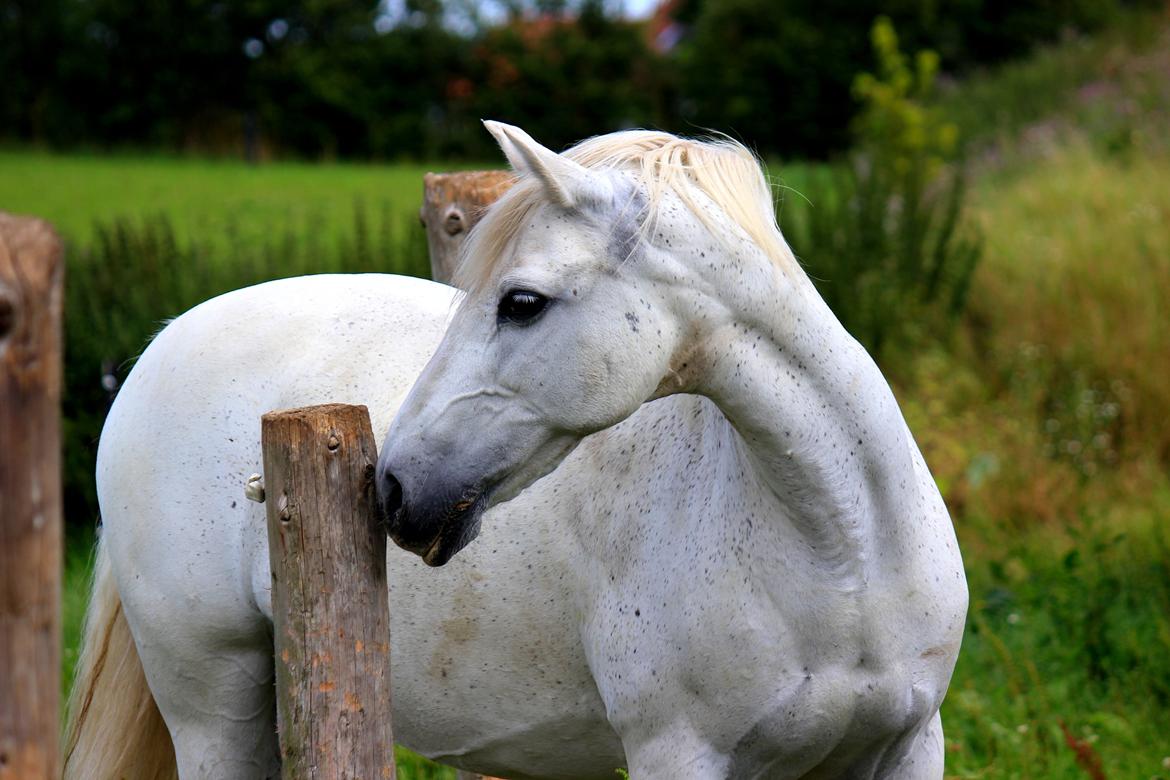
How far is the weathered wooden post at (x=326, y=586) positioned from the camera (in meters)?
1.99

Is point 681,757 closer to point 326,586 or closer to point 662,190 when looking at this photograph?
point 326,586

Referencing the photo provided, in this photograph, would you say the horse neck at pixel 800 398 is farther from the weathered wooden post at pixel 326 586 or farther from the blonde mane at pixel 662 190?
the weathered wooden post at pixel 326 586

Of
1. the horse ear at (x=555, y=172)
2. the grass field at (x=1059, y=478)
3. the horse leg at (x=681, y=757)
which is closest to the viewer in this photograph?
the horse ear at (x=555, y=172)

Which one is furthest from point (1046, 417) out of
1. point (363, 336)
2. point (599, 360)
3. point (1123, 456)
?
point (599, 360)

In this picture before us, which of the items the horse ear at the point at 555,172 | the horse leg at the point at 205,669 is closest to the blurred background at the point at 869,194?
the horse ear at the point at 555,172

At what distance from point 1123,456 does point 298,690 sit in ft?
19.1

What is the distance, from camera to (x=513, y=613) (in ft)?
8.06

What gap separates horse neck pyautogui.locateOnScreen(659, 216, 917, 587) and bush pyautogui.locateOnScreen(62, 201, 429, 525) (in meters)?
5.36

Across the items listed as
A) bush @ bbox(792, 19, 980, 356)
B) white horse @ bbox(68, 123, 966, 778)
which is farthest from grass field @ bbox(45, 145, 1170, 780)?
white horse @ bbox(68, 123, 966, 778)

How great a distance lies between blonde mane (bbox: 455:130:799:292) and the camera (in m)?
1.95

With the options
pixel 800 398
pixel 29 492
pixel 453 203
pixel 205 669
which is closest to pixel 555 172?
pixel 800 398

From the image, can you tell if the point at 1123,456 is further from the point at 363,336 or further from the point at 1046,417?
the point at 363,336

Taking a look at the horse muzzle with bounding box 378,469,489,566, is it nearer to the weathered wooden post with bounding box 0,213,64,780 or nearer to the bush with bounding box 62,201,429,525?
the weathered wooden post with bounding box 0,213,64,780

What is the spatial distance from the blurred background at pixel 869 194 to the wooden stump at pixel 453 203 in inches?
28.9
